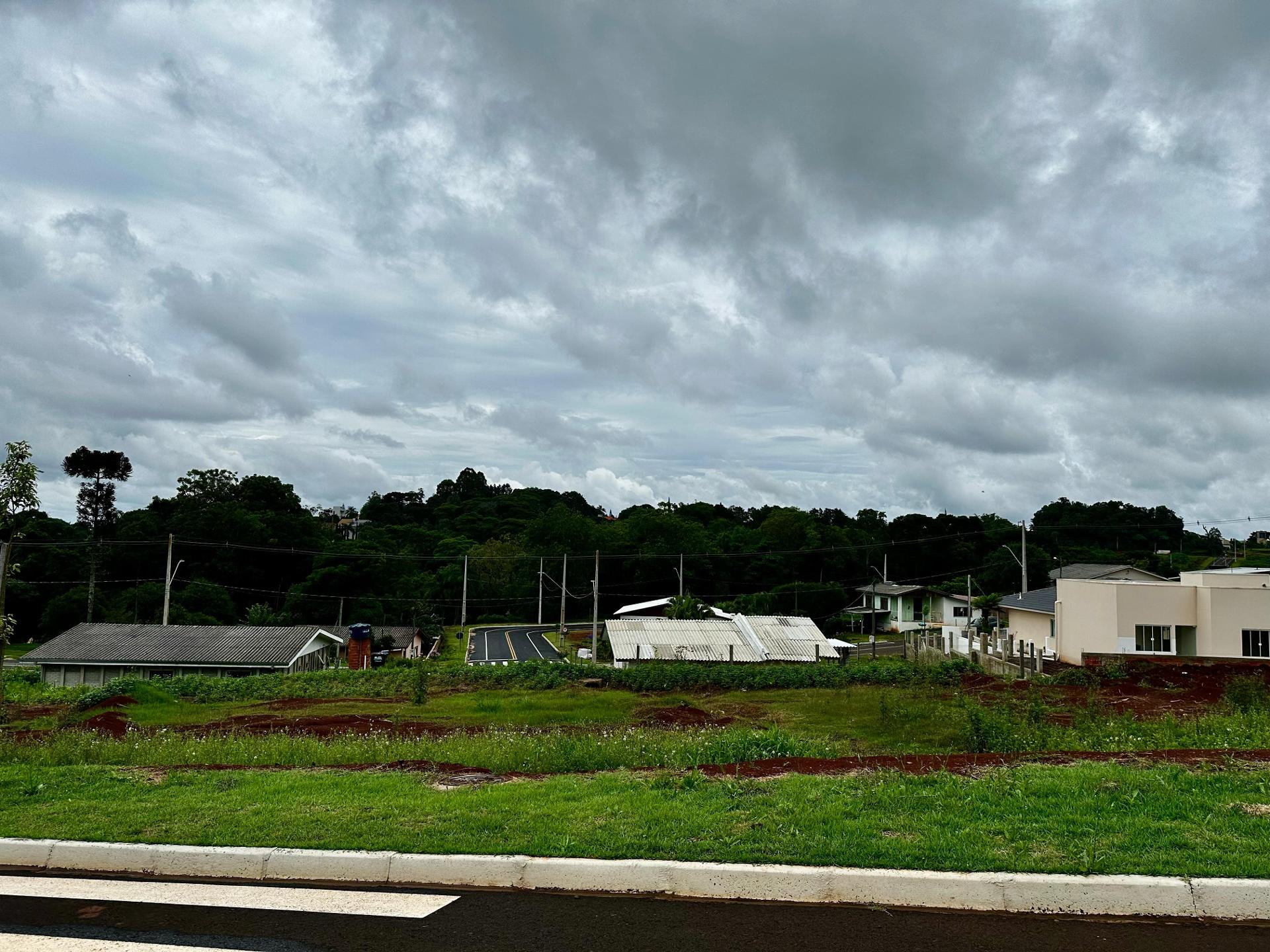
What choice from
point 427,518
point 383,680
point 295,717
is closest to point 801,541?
point 427,518

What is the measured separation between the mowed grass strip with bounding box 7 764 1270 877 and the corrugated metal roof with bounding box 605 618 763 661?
34.6m

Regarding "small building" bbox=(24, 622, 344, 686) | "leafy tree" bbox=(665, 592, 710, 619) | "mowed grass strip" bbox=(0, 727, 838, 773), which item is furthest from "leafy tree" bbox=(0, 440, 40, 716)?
"leafy tree" bbox=(665, 592, 710, 619)

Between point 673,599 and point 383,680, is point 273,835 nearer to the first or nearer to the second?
point 383,680

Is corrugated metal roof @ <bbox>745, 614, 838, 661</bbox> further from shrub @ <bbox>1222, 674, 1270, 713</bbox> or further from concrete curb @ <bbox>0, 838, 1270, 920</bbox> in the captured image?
concrete curb @ <bbox>0, 838, 1270, 920</bbox>

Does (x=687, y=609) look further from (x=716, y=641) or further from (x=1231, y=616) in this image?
(x=1231, y=616)

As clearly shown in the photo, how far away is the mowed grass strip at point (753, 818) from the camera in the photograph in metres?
6.35

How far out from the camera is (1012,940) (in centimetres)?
531

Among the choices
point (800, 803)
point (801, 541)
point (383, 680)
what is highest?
point (801, 541)

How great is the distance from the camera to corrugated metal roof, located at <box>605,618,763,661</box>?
142 ft

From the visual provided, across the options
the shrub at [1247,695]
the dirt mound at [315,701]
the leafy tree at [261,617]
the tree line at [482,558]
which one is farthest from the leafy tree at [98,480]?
the shrub at [1247,695]

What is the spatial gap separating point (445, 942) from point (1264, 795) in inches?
270

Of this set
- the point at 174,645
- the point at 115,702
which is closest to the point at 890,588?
the point at 174,645

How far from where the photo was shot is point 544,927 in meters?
5.65

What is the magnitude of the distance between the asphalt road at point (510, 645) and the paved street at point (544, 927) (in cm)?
4219
